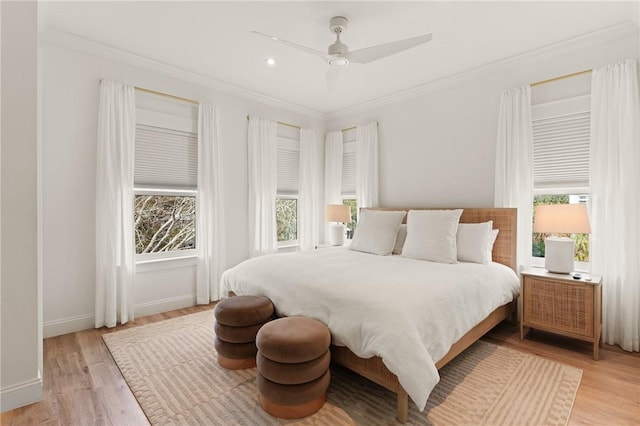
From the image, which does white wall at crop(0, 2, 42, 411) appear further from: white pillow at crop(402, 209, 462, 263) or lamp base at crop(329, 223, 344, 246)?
lamp base at crop(329, 223, 344, 246)

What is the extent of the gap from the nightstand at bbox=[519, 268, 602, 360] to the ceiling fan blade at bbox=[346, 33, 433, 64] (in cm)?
227

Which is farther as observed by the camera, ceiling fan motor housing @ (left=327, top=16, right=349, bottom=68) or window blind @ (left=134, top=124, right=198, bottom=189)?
window blind @ (left=134, top=124, right=198, bottom=189)

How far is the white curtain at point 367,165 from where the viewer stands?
15.3 feet

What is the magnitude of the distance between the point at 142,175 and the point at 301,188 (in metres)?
2.35

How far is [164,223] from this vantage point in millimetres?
3826

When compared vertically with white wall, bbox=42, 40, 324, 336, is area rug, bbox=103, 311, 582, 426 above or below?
below

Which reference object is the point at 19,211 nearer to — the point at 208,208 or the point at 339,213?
the point at 208,208

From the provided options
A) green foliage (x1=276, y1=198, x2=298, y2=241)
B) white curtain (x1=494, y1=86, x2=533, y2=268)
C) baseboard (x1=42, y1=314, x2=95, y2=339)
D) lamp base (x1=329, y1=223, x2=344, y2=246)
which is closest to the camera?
baseboard (x1=42, y1=314, x2=95, y2=339)

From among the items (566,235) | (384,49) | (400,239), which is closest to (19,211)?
(384,49)

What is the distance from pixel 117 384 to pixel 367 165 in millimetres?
3897

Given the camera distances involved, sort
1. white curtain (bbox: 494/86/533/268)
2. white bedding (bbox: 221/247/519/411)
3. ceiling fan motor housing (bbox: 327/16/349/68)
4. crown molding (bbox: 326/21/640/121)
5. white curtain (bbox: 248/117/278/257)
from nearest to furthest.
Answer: white bedding (bbox: 221/247/519/411)
ceiling fan motor housing (bbox: 327/16/349/68)
crown molding (bbox: 326/21/640/121)
white curtain (bbox: 494/86/533/268)
white curtain (bbox: 248/117/278/257)

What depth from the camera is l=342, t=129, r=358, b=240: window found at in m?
5.11

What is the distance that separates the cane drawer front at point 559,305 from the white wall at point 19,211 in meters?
3.85

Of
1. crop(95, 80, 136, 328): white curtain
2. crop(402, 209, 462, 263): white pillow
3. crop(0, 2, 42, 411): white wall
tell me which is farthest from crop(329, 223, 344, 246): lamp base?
crop(0, 2, 42, 411): white wall
